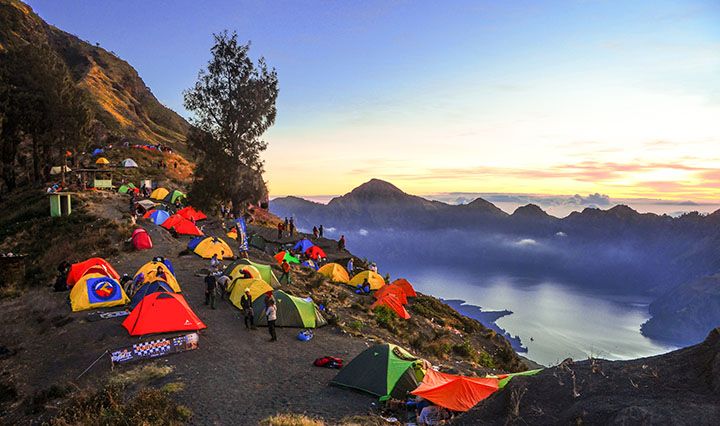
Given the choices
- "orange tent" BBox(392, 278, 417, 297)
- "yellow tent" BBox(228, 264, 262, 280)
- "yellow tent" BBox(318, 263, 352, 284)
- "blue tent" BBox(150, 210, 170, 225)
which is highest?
"blue tent" BBox(150, 210, 170, 225)

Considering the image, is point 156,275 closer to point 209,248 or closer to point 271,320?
point 271,320

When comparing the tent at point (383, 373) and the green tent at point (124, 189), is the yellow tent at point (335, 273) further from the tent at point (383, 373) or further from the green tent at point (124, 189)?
the green tent at point (124, 189)

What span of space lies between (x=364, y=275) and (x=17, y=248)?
25031mm

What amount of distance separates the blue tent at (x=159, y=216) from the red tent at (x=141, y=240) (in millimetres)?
7321

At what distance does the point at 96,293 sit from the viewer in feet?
62.6

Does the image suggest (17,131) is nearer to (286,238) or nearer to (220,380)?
(286,238)

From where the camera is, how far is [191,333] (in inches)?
647

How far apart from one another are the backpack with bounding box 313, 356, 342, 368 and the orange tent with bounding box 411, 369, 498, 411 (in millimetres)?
4073

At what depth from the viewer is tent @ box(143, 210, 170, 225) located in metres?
36.4

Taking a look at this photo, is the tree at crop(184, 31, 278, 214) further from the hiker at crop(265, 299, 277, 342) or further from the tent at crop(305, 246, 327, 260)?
the hiker at crop(265, 299, 277, 342)

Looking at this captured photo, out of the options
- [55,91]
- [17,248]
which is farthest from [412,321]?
[55,91]

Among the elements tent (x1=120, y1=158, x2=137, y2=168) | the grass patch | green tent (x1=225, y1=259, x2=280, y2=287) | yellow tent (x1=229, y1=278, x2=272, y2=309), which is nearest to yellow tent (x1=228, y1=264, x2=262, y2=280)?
green tent (x1=225, y1=259, x2=280, y2=287)

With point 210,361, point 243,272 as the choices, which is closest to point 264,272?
point 243,272

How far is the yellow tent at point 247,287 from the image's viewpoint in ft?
65.4
